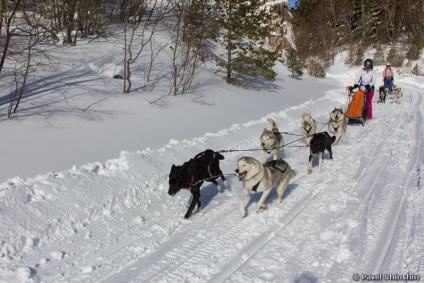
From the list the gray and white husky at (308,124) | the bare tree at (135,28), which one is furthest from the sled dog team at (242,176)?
the bare tree at (135,28)

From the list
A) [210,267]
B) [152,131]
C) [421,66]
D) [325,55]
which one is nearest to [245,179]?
[210,267]

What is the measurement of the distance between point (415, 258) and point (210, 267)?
7.05 ft

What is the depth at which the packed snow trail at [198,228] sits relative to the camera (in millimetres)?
3207

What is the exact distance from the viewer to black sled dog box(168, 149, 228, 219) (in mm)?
4316

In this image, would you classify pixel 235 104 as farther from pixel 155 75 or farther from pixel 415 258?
pixel 415 258

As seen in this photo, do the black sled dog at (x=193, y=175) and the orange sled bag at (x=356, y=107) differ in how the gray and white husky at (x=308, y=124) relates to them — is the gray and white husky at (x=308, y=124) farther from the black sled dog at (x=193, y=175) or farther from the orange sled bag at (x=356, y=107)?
the orange sled bag at (x=356, y=107)

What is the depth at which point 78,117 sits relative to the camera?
330 inches

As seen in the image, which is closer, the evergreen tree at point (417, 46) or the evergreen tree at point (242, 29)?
the evergreen tree at point (242, 29)

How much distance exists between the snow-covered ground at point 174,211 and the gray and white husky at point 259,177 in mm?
227

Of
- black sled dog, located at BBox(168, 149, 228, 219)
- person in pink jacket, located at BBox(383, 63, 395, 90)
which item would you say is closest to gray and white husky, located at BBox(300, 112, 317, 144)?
black sled dog, located at BBox(168, 149, 228, 219)

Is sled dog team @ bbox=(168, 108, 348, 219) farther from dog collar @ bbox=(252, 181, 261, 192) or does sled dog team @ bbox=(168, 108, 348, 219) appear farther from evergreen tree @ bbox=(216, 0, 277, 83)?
evergreen tree @ bbox=(216, 0, 277, 83)

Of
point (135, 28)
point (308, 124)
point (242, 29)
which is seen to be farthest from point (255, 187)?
point (242, 29)

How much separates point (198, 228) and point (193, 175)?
764 mm

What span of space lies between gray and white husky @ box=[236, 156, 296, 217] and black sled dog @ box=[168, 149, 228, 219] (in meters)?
0.62
